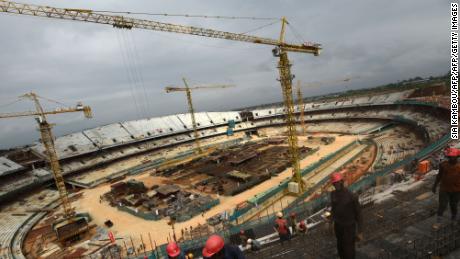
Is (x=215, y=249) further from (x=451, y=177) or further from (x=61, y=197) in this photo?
(x=61, y=197)

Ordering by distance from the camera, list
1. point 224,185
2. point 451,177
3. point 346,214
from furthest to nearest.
→ point 224,185 < point 451,177 < point 346,214

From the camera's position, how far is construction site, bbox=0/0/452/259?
10.6 m

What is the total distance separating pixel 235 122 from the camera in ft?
284

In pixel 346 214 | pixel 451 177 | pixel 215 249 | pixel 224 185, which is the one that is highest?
pixel 215 249

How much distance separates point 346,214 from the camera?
569 centimetres

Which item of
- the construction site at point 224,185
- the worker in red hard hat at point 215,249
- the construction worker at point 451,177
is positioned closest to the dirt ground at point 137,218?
the construction site at point 224,185

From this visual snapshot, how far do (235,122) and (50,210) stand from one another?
6127cm

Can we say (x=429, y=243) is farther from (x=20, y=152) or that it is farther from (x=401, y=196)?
(x=20, y=152)

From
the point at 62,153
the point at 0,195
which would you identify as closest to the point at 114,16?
the point at 0,195

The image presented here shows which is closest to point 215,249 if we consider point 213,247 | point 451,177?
point 213,247

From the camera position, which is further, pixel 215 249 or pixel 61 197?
pixel 61 197

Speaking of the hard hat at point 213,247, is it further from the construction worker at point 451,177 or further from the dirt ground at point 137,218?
the dirt ground at point 137,218

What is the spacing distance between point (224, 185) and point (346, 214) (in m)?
29.7

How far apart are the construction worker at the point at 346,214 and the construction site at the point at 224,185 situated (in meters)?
2.04
